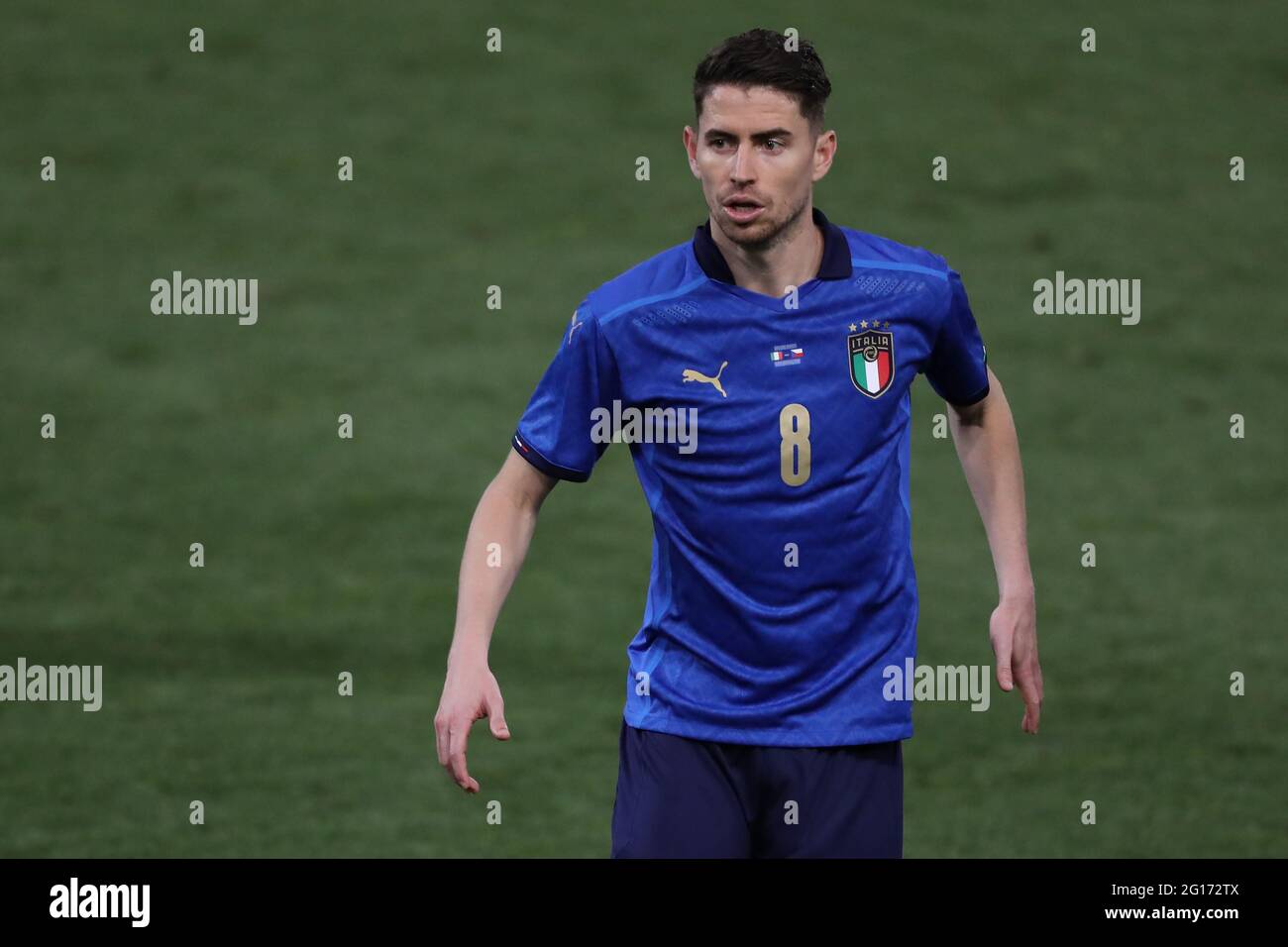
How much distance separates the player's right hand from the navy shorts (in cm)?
40

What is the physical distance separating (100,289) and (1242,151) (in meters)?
10.9

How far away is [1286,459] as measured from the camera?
16.4 meters

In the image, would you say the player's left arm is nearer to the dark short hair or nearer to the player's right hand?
the dark short hair

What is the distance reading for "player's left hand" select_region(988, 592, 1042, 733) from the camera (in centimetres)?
532

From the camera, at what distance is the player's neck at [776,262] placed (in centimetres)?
510

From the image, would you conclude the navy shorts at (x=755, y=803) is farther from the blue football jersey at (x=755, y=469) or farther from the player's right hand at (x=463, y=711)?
the player's right hand at (x=463, y=711)

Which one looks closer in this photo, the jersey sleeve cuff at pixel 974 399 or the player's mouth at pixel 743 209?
the player's mouth at pixel 743 209

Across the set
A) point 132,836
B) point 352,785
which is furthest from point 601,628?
point 132,836

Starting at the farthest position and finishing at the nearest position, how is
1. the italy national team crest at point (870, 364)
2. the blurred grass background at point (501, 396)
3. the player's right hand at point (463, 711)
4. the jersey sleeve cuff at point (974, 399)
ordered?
the blurred grass background at point (501, 396) < the jersey sleeve cuff at point (974, 399) < the italy national team crest at point (870, 364) < the player's right hand at point (463, 711)

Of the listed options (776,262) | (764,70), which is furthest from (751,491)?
(764,70)

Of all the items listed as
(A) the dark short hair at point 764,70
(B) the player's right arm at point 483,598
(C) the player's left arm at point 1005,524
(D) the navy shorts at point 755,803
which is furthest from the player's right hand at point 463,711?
(A) the dark short hair at point 764,70

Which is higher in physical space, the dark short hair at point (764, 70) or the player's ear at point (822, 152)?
the dark short hair at point (764, 70)

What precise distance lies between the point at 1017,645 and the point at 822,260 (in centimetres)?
105

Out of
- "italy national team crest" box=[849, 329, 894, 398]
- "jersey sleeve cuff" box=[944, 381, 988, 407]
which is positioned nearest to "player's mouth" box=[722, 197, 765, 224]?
"italy national team crest" box=[849, 329, 894, 398]
